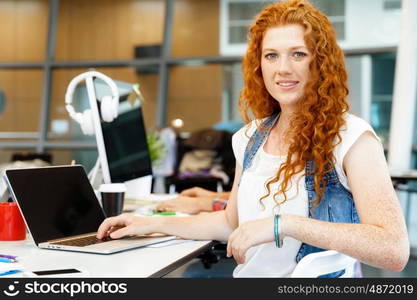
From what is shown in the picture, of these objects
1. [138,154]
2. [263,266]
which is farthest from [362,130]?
[138,154]

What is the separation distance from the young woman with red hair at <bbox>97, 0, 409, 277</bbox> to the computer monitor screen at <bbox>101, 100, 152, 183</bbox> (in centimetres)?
42

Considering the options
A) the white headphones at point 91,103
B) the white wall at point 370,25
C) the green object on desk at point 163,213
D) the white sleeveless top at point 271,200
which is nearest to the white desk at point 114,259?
the white sleeveless top at point 271,200

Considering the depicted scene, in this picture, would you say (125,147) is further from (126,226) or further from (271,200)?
(271,200)

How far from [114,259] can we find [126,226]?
0.28 m

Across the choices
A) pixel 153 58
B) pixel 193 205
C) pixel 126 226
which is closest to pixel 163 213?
pixel 193 205

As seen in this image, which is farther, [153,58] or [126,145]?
[153,58]

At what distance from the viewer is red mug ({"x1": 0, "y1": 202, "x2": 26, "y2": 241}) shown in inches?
68.2

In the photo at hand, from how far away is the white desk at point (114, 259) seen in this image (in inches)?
52.3

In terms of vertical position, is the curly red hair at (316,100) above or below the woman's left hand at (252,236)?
above

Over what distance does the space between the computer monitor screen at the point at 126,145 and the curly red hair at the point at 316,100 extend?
0.69 m

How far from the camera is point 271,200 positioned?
5.28ft

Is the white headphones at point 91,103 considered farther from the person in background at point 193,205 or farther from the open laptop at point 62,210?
the person in background at point 193,205

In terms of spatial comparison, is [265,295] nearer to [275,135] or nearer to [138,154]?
[275,135]

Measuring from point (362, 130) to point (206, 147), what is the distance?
4.37m
